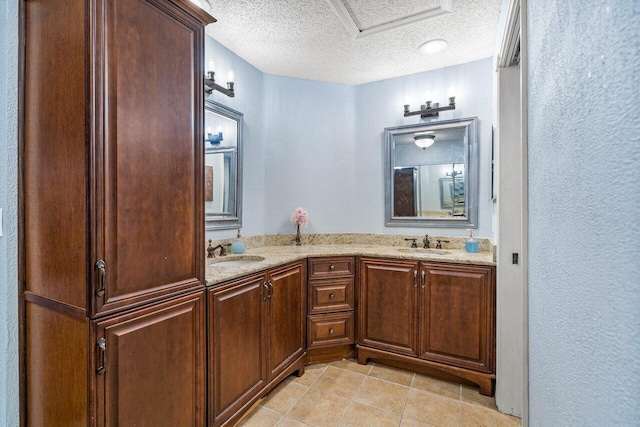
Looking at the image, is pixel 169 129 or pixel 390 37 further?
pixel 390 37

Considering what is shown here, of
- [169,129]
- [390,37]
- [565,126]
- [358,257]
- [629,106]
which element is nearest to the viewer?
[629,106]

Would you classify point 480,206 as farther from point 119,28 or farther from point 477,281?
point 119,28

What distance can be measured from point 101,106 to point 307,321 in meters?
1.99

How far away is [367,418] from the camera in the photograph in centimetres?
187

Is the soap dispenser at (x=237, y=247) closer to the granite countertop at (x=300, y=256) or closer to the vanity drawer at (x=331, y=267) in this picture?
the granite countertop at (x=300, y=256)

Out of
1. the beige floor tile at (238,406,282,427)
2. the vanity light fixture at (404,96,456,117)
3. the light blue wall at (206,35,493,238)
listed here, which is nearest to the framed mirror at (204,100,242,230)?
the light blue wall at (206,35,493,238)

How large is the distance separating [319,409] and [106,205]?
174 centimetres

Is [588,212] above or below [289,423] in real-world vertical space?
above

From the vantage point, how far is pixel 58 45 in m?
1.17

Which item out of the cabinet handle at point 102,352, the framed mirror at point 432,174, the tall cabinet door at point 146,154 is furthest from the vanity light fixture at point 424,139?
the cabinet handle at point 102,352

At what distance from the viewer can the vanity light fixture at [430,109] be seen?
2.66 m

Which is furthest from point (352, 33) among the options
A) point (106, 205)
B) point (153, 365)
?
point (153, 365)

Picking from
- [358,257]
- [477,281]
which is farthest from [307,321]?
[477,281]

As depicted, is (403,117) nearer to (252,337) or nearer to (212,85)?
(212,85)
